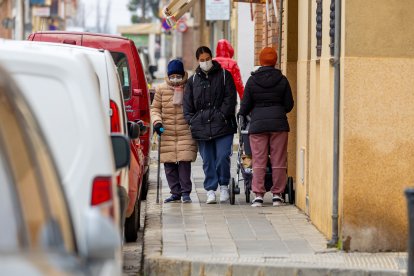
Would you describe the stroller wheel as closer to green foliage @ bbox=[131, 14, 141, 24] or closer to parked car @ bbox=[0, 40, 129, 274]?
parked car @ bbox=[0, 40, 129, 274]

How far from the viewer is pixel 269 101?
13.8 m

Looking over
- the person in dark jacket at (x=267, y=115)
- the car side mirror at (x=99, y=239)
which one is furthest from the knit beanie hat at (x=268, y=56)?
the car side mirror at (x=99, y=239)

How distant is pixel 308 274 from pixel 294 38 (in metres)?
5.73

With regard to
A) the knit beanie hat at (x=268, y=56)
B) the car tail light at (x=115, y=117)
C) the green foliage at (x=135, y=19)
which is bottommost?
the car tail light at (x=115, y=117)

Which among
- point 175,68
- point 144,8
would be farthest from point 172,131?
point 144,8

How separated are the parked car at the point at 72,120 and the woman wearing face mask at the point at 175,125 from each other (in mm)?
8024

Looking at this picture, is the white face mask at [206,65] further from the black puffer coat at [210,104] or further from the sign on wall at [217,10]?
the sign on wall at [217,10]

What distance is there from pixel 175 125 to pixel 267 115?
1.17 m

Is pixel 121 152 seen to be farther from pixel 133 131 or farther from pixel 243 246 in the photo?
pixel 243 246

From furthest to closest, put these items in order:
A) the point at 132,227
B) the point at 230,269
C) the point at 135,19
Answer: the point at 135,19
the point at 132,227
the point at 230,269

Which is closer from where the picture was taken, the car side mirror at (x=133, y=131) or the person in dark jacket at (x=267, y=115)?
the car side mirror at (x=133, y=131)

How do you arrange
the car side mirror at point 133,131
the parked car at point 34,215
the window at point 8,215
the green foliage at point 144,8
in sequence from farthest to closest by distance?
the green foliage at point 144,8
the car side mirror at point 133,131
the window at point 8,215
the parked car at point 34,215

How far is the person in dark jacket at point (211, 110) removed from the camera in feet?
46.5

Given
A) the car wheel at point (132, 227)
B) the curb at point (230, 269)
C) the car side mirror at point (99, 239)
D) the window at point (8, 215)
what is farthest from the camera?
the car wheel at point (132, 227)
